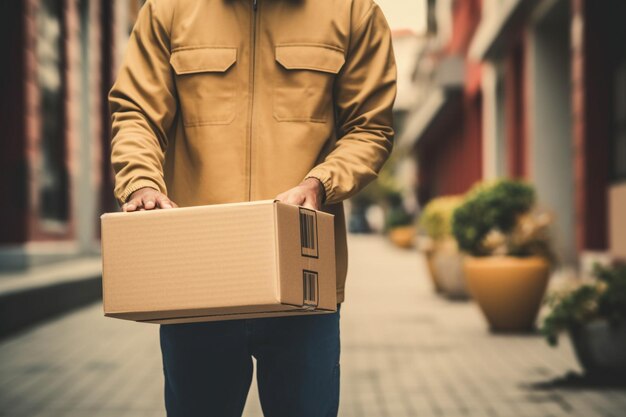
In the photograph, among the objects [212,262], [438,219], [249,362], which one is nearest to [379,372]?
[249,362]

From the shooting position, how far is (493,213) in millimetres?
9906

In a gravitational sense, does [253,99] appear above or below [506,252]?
above

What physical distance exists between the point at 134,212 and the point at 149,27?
70cm

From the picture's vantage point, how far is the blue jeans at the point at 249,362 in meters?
2.69

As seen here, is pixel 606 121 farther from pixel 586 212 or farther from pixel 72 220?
pixel 72 220

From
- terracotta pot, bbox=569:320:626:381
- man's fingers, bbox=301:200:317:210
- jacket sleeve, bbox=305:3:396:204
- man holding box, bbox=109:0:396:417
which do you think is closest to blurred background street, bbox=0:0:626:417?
terracotta pot, bbox=569:320:626:381

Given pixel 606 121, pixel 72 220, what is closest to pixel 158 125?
pixel 606 121

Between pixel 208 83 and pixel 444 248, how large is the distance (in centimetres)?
1134

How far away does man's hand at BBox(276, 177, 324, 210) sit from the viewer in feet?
8.06

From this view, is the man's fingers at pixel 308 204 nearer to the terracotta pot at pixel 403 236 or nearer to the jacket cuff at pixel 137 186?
the jacket cuff at pixel 137 186

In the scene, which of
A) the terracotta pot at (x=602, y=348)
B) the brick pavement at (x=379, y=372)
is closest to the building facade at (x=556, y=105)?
the brick pavement at (x=379, y=372)

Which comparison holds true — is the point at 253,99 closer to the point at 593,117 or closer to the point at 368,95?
the point at 368,95

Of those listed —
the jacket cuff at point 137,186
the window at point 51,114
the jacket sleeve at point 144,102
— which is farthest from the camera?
the window at point 51,114

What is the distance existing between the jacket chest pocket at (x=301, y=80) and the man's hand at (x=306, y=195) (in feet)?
0.82
